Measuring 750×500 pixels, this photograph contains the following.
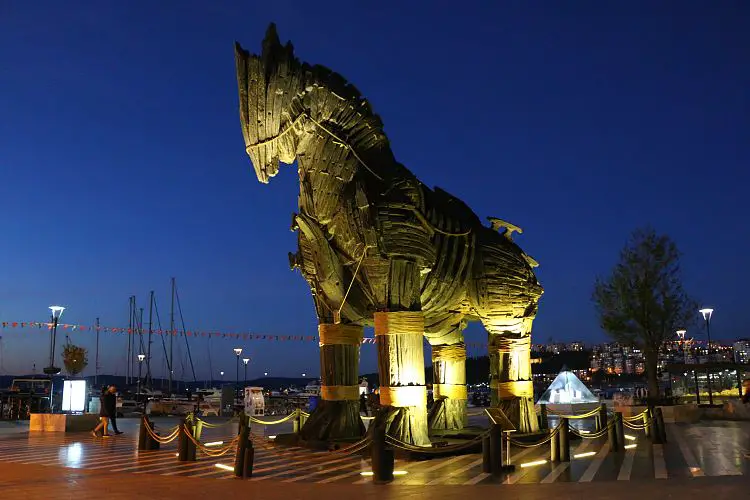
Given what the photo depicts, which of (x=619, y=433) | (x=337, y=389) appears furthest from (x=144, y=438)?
(x=619, y=433)

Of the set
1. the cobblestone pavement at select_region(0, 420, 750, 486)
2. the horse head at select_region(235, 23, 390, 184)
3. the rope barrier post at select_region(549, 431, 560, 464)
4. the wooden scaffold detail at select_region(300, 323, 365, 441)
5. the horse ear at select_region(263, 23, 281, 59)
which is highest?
the horse ear at select_region(263, 23, 281, 59)

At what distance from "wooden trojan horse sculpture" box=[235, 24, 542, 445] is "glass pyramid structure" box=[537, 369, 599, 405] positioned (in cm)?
1688

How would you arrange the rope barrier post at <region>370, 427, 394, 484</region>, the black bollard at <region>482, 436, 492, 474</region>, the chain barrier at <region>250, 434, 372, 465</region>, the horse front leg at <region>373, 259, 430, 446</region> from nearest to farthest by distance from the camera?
the rope barrier post at <region>370, 427, 394, 484</region>, the black bollard at <region>482, 436, 492, 474</region>, the chain barrier at <region>250, 434, 372, 465</region>, the horse front leg at <region>373, 259, 430, 446</region>

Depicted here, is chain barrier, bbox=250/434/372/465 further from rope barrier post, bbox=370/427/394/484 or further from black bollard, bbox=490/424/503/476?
black bollard, bbox=490/424/503/476

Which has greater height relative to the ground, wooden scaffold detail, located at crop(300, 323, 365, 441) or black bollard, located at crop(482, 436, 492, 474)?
wooden scaffold detail, located at crop(300, 323, 365, 441)

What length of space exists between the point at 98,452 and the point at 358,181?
6.67 metres

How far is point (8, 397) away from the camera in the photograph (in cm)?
2483

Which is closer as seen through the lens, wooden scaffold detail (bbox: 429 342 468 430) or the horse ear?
the horse ear

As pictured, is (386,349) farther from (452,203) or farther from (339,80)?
(339,80)

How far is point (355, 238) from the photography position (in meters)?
10.6

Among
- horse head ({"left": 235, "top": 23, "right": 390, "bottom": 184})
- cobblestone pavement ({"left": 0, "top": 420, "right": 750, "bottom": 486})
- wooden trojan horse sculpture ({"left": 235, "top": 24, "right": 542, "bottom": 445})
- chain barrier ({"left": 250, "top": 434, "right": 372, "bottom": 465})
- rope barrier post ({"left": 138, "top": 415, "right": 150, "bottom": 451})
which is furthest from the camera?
rope barrier post ({"left": 138, "top": 415, "right": 150, "bottom": 451})

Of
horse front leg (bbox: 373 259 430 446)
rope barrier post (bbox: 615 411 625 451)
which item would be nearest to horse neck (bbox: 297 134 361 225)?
horse front leg (bbox: 373 259 430 446)

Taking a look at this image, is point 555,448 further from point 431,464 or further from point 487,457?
point 431,464

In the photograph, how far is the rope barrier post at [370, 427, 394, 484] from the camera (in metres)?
8.28
